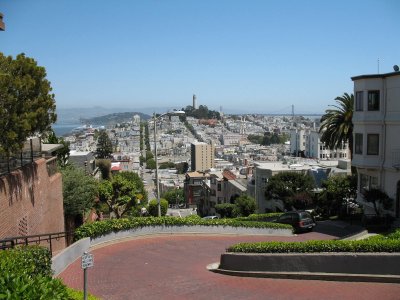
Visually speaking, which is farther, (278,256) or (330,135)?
(330,135)

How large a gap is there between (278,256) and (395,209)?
12.6 m

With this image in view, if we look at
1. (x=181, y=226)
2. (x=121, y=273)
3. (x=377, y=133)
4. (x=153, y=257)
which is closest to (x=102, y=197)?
(x=181, y=226)

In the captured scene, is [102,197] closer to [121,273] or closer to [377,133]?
[121,273]

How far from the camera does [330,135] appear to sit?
34031 millimetres

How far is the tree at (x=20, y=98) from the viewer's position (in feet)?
47.6

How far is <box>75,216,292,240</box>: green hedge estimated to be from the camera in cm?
1744

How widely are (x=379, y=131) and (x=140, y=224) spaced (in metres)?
13.4

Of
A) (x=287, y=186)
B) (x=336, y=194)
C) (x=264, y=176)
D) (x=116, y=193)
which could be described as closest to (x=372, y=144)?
(x=336, y=194)

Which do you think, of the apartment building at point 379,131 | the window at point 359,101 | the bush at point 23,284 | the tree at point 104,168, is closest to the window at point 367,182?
the apartment building at point 379,131

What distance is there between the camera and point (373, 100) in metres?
24.4

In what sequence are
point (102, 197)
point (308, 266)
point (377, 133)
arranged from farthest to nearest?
point (102, 197)
point (377, 133)
point (308, 266)

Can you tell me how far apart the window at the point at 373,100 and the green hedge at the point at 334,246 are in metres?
12.5

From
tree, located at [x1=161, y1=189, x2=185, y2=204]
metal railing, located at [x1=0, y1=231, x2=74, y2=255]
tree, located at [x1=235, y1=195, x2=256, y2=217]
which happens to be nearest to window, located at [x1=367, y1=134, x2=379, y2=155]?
metal railing, located at [x1=0, y1=231, x2=74, y2=255]

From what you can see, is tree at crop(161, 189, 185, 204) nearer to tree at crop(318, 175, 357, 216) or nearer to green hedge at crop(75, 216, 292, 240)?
tree at crop(318, 175, 357, 216)
